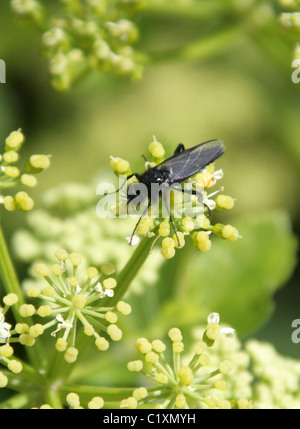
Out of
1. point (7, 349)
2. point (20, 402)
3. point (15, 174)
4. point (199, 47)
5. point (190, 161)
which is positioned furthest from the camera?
Answer: point (199, 47)

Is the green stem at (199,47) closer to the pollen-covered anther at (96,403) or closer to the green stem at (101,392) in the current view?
the green stem at (101,392)

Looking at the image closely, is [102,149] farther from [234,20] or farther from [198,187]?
[198,187]

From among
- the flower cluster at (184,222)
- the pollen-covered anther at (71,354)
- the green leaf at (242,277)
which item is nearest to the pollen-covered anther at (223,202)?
the flower cluster at (184,222)

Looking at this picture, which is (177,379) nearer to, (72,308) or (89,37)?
(72,308)

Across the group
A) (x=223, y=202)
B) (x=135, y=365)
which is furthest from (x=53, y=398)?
(x=223, y=202)
